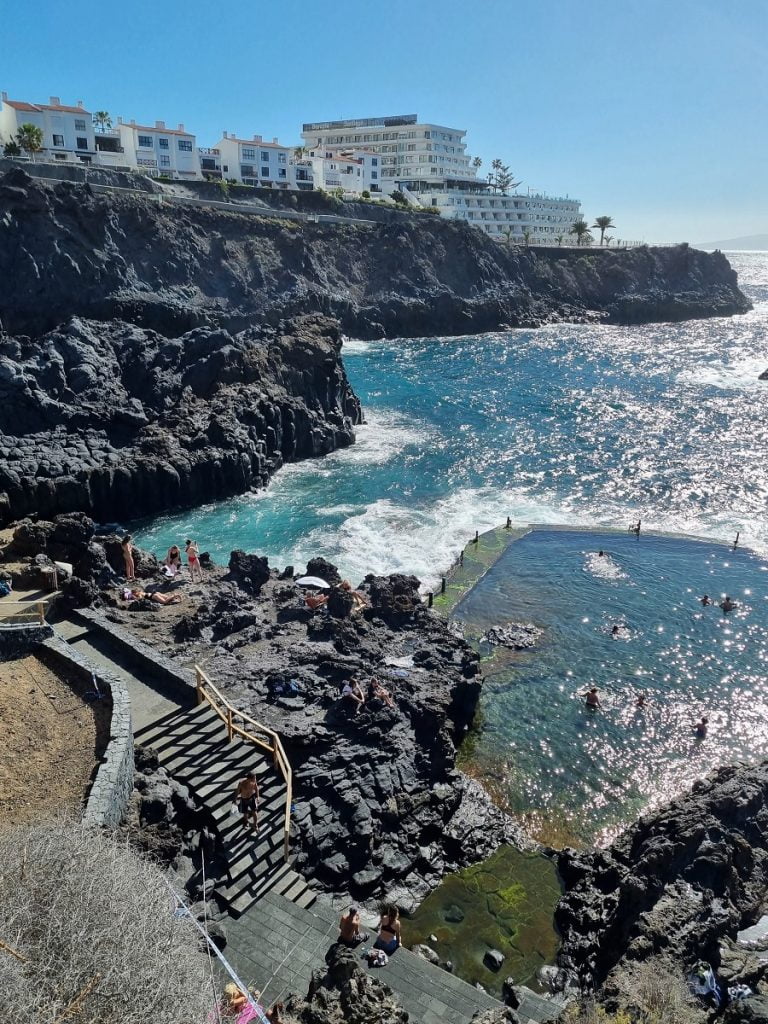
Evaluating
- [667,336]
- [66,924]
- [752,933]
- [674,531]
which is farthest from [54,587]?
[667,336]

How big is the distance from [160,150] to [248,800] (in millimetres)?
105667

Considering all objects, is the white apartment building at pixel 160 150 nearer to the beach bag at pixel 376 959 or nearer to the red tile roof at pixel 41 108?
the red tile roof at pixel 41 108

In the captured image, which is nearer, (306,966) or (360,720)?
(306,966)

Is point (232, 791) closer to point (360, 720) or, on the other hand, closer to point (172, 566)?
point (360, 720)

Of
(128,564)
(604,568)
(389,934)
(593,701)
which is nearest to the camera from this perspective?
(389,934)

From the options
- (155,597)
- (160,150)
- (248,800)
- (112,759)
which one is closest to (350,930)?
(248,800)

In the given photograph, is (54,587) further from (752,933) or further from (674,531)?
(674,531)

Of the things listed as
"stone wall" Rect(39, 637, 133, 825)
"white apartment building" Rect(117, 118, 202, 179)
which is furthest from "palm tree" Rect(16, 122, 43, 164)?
"stone wall" Rect(39, 637, 133, 825)

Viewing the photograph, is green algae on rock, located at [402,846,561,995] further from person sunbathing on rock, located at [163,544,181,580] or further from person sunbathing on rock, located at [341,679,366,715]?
person sunbathing on rock, located at [163,544,181,580]

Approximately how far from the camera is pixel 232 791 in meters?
15.9

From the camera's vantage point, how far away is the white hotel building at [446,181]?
146375 millimetres

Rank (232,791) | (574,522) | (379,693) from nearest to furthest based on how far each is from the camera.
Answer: (232,791) < (379,693) < (574,522)

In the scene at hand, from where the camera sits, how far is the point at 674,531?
132 feet

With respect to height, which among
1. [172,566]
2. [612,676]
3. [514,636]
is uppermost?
[172,566]
